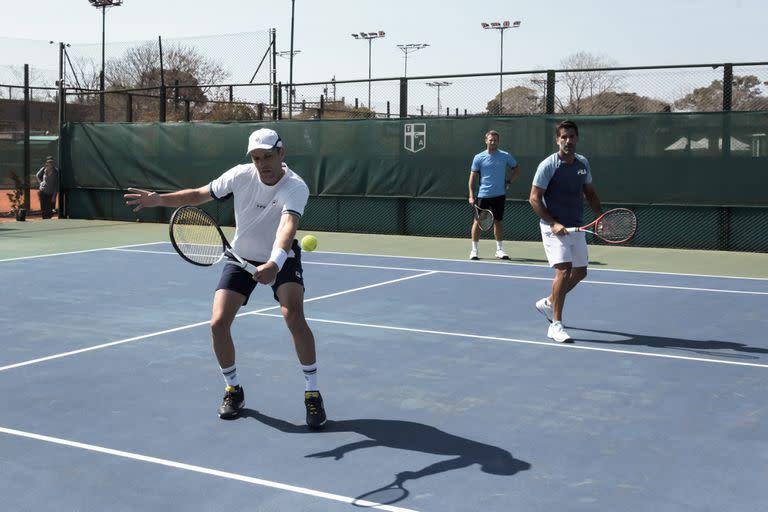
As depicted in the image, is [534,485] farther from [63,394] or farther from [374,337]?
[374,337]

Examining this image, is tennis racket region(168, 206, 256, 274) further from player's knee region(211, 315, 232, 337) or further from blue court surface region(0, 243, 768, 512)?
blue court surface region(0, 243, 768, 512)

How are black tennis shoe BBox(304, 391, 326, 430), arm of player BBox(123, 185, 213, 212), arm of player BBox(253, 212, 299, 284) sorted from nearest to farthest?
arm of player BBox(253, 212, 299, 284), black tennis shoe BBox(304, 391, 326, 430), arm of player BBox(123, 185, 213, 212)

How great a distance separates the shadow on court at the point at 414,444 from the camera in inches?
164

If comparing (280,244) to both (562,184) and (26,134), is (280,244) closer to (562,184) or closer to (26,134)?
(562,184)

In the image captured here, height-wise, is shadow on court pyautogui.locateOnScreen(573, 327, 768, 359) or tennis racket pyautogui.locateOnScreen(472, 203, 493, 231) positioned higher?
tennis racket pyautogui.locateOnScreen(472, 203, 493, 231)

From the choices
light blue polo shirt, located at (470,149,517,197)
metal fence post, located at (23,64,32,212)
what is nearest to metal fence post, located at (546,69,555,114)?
light blue polo shirt, located at (470,149,517,197)

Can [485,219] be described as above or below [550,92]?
below

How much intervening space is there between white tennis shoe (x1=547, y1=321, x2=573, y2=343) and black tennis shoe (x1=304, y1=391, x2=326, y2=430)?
2.72m

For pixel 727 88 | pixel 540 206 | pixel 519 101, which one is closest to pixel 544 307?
pixel 540 206

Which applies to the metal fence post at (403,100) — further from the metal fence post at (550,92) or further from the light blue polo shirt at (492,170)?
the light blue polo shirt at (492,170)

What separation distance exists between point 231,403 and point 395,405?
0.92m

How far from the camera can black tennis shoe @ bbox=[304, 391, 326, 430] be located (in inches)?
188

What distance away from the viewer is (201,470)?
412 cm

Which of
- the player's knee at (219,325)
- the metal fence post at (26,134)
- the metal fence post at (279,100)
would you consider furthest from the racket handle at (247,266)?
the metal fence post at (26,134)
